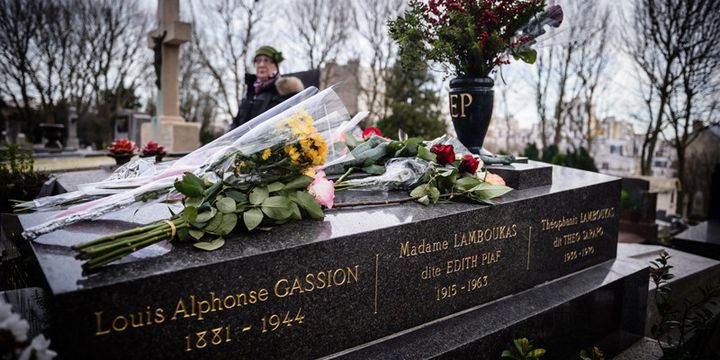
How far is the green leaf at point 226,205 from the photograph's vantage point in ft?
6.97

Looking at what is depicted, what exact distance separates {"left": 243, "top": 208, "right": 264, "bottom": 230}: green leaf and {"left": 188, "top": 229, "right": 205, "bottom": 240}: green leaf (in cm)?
20

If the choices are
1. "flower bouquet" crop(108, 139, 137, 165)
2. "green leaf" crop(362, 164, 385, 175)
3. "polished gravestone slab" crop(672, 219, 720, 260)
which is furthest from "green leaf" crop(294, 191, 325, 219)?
"polished gravestone slab" crop(672, 219, 720, 260)

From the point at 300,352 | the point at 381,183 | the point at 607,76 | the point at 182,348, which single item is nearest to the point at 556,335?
the point at 381,183

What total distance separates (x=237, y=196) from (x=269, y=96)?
16.5 ft

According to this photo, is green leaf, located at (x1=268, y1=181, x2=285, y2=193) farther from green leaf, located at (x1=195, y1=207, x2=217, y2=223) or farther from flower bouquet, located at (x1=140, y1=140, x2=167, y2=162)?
flower bouquet, located at (x1=140, y1=140, x2=167, y2=162)

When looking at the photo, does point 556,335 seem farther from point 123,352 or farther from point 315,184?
point 123,352

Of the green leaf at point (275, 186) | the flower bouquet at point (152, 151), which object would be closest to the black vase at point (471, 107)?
the green leaf at point (275, 186)

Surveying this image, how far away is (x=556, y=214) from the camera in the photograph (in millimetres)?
3492

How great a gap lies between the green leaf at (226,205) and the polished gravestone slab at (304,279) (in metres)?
0.14

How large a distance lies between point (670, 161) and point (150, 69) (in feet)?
116

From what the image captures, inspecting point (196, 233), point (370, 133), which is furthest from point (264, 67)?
point (196, 233)

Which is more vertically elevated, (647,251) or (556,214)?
(556,214)

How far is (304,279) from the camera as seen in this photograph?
2.16m

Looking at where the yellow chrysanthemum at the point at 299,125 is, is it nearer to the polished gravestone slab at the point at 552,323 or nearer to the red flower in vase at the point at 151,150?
the polished gravestone slab at the point at 552,323
